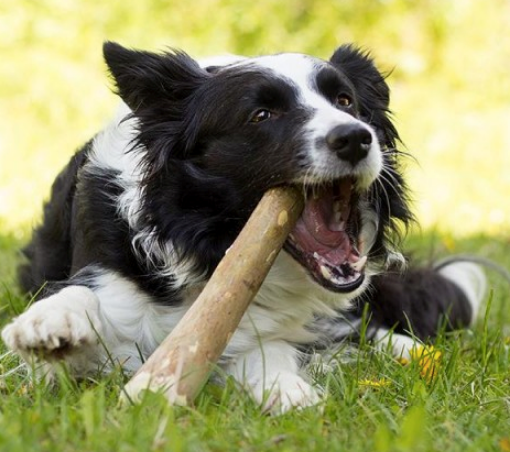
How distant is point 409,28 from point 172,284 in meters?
10.2

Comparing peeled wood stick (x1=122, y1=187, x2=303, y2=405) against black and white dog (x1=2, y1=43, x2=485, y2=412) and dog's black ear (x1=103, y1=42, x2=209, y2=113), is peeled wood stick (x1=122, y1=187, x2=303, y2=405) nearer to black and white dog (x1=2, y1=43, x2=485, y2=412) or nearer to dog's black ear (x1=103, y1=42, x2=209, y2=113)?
black and white dog (x1=2, y1=43, x2=485, y2=412)

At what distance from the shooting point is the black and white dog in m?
2.99

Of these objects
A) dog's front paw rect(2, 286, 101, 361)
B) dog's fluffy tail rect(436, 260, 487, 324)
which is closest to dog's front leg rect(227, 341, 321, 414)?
dog's front paw rect(2, 286, 101, 361)

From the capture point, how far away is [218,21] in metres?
12.3

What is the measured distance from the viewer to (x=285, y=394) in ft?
9.20

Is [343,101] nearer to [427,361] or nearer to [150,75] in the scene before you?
[150,75]

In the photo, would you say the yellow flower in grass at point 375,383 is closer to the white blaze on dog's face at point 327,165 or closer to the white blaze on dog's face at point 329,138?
the white blaze on dog's face at point 327,165

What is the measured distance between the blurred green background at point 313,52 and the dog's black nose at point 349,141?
16.3ft

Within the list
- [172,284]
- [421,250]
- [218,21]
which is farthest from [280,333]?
[218,21]

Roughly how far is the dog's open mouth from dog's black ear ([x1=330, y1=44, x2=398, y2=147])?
583mm

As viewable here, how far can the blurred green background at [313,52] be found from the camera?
9352 millimetres

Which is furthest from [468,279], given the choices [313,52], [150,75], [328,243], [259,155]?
[313,52]

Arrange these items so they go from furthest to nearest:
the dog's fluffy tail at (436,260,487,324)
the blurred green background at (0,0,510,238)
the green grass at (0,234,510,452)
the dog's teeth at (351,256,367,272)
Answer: the blurred green background at (0,0,510,238) → the dog's fluffy tail at (436,260,487,324) → the dog's teeth at (351,256,367,272) → the green grass at (0,234,510,452)

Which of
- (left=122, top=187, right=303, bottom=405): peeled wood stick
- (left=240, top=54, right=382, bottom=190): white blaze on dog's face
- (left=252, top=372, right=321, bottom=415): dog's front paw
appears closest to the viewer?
(left=122, top=187, right=303, bottom=405): peeled wood stick
